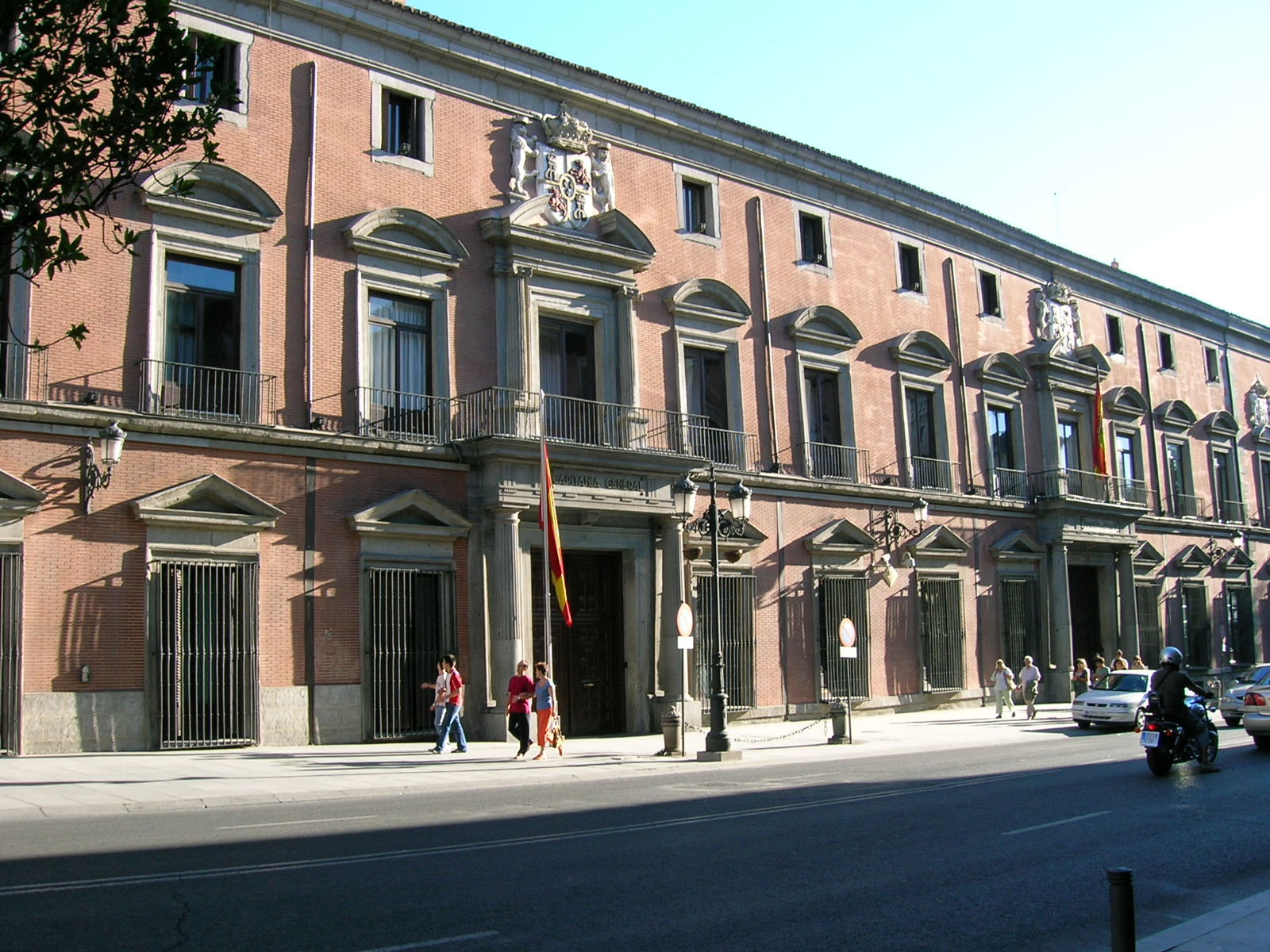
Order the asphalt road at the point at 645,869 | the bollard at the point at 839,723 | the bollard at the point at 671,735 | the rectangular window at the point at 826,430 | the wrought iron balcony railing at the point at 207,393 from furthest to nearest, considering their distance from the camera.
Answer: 1. the rectangular window at the point at 826,430
2. the bollard at the point at 839,723
3. the bollard at the point at 671,735
4. the wrought iron balcony railing at the point at 207,393
5. the asphalt road at the point at 645,869

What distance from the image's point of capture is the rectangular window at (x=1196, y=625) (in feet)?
136

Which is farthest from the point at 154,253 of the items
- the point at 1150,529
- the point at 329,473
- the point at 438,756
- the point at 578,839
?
the point at 1150,529

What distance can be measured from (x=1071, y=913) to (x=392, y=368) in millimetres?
17179

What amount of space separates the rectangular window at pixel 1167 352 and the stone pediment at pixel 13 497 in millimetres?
37503

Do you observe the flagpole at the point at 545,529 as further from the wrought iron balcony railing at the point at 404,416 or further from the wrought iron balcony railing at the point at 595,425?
the wrought iron balcony railing at the point at 404,416

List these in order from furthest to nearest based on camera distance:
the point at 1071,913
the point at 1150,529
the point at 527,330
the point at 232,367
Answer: the point at 1150,529 < the point at 527,330 < the point at 232,367 < the point at 1071,913

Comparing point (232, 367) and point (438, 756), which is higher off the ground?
point (232, 367)

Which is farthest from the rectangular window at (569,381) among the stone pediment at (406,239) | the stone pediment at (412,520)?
the stone pediment at (412,520)

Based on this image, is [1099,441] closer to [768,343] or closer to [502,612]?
[768,343]

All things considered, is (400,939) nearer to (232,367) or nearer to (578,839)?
(578,839)

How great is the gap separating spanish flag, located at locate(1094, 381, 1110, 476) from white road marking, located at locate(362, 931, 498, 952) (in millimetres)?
33372

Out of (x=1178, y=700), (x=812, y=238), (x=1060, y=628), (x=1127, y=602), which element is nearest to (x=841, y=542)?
(x=812, y=238)

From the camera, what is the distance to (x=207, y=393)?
2036 cm

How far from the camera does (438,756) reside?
19797 mm
